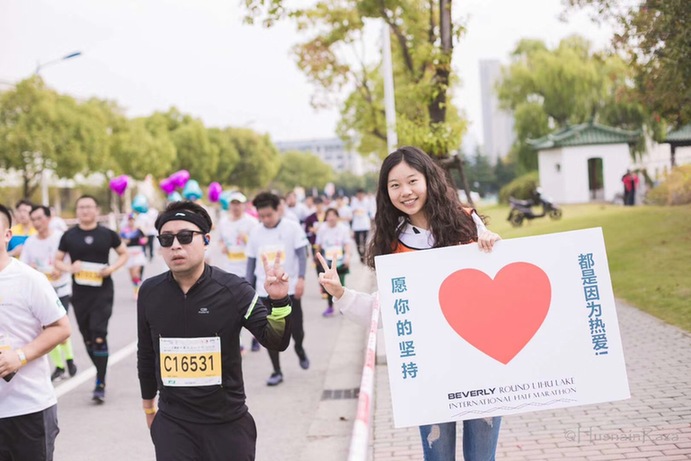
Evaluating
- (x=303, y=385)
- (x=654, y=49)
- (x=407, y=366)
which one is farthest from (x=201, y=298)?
(x=654, y=49)

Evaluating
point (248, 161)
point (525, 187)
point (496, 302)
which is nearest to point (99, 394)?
point (496, 302)

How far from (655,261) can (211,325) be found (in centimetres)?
1166

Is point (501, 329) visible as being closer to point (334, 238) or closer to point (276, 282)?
point (276, 282)

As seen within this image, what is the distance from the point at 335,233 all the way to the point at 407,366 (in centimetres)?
984

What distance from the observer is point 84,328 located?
26.7 feet

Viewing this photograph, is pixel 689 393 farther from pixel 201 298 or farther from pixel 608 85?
pixel 608 85

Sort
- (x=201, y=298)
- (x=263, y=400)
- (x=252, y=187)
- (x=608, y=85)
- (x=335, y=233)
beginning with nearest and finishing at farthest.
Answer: (x=201, y=298)
(x=263, y=400)
(x=335, y=233)
(x=608, y=85)
(x=252, y=187)

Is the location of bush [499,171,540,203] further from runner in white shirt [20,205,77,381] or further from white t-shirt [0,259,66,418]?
white t-shirt [0,259,66,418]

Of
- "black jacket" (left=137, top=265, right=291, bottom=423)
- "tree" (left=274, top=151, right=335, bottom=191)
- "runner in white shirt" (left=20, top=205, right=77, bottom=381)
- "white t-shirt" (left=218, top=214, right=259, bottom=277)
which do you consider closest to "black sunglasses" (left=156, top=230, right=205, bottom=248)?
"black jacket" (left=137, top=265, right=291, bottom=423)

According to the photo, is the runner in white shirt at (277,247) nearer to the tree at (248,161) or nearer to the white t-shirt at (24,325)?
the white t-shirt at (24,325)

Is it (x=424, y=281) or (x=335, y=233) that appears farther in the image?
(x=335, y=233)

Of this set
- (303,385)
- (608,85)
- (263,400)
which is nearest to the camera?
(263,400)

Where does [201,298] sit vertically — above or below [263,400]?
above

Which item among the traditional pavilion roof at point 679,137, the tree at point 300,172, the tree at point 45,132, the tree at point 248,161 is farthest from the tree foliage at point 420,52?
the tree at point 300,172
